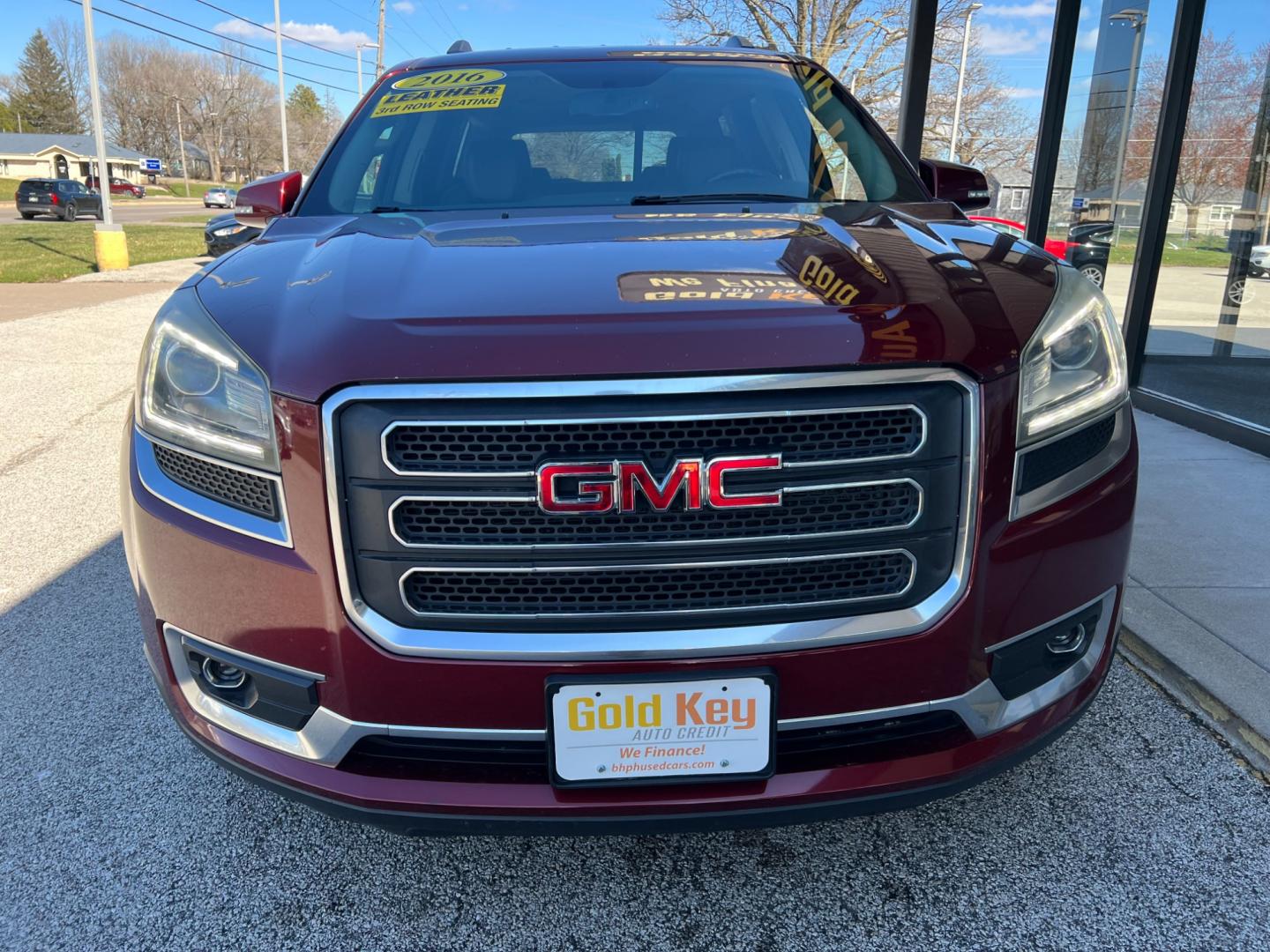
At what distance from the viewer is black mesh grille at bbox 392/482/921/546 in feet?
4.93

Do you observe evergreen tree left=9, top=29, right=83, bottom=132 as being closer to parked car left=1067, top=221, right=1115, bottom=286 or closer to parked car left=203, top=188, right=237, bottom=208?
parked car left=203, top=188, right=237, bottom=208

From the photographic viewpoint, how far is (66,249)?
69.2ft

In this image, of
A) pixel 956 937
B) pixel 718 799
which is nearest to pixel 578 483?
pixel 718 799

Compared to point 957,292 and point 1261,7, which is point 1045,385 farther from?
point 1261,7

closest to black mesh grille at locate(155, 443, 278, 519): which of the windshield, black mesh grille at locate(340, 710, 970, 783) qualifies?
black mesh grille at locate(340, 710, 970, 783)

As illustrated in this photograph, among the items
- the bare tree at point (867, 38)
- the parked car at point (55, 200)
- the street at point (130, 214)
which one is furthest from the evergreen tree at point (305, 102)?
the bare tree at point (867, 38)

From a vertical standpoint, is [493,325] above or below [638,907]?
above

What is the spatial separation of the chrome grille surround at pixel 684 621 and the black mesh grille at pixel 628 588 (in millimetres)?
35

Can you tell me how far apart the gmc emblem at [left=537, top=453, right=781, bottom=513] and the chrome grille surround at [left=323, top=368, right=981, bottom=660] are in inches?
3.6

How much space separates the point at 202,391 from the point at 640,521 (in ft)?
2.61

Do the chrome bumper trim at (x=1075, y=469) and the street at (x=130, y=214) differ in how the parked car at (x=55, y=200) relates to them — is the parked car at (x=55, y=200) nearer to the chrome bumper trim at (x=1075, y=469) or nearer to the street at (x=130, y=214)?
the street at (x=130, y=214)

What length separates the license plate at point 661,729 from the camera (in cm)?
153

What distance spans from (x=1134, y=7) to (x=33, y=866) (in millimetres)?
8144

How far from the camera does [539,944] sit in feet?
5.84
